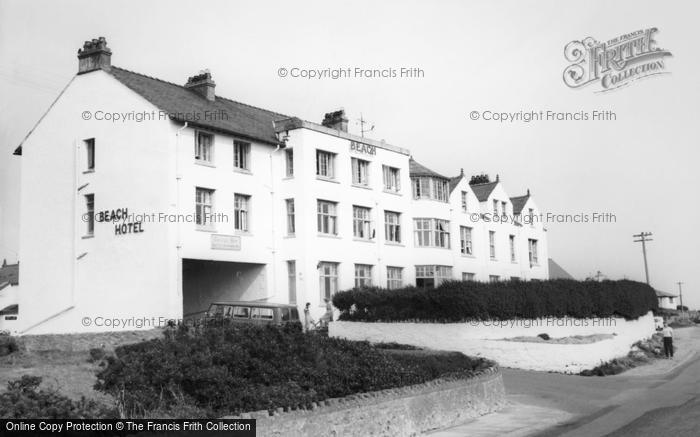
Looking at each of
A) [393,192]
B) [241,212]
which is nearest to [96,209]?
[241,212]

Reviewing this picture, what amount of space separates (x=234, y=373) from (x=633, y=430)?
26.0ft

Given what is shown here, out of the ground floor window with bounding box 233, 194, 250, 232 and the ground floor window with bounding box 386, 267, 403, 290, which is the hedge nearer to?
the ground floor window with bounding box 233, 194, 250, 232

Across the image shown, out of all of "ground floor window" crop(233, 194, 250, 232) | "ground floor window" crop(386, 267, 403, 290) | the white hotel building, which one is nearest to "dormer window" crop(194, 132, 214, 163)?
the white hotel building

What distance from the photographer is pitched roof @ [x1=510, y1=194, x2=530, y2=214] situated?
6131cm

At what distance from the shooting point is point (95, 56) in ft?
122

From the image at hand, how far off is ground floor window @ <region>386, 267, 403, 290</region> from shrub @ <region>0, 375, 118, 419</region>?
33.9 metres

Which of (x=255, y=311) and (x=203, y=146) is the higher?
(x=203, y=146)

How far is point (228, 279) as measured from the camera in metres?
39.7

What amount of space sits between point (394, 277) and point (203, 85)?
1565cm

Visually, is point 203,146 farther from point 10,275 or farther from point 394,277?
point 10,275

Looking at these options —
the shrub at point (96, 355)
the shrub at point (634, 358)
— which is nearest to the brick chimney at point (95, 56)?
the shrub at point (96, 355)

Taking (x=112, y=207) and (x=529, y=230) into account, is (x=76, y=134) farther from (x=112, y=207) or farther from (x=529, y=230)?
(x=529, y=230)

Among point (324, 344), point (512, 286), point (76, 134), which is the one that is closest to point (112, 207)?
point (76, 134)

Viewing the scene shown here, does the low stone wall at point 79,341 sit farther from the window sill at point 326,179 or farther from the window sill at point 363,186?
the window sill at point 363,186
